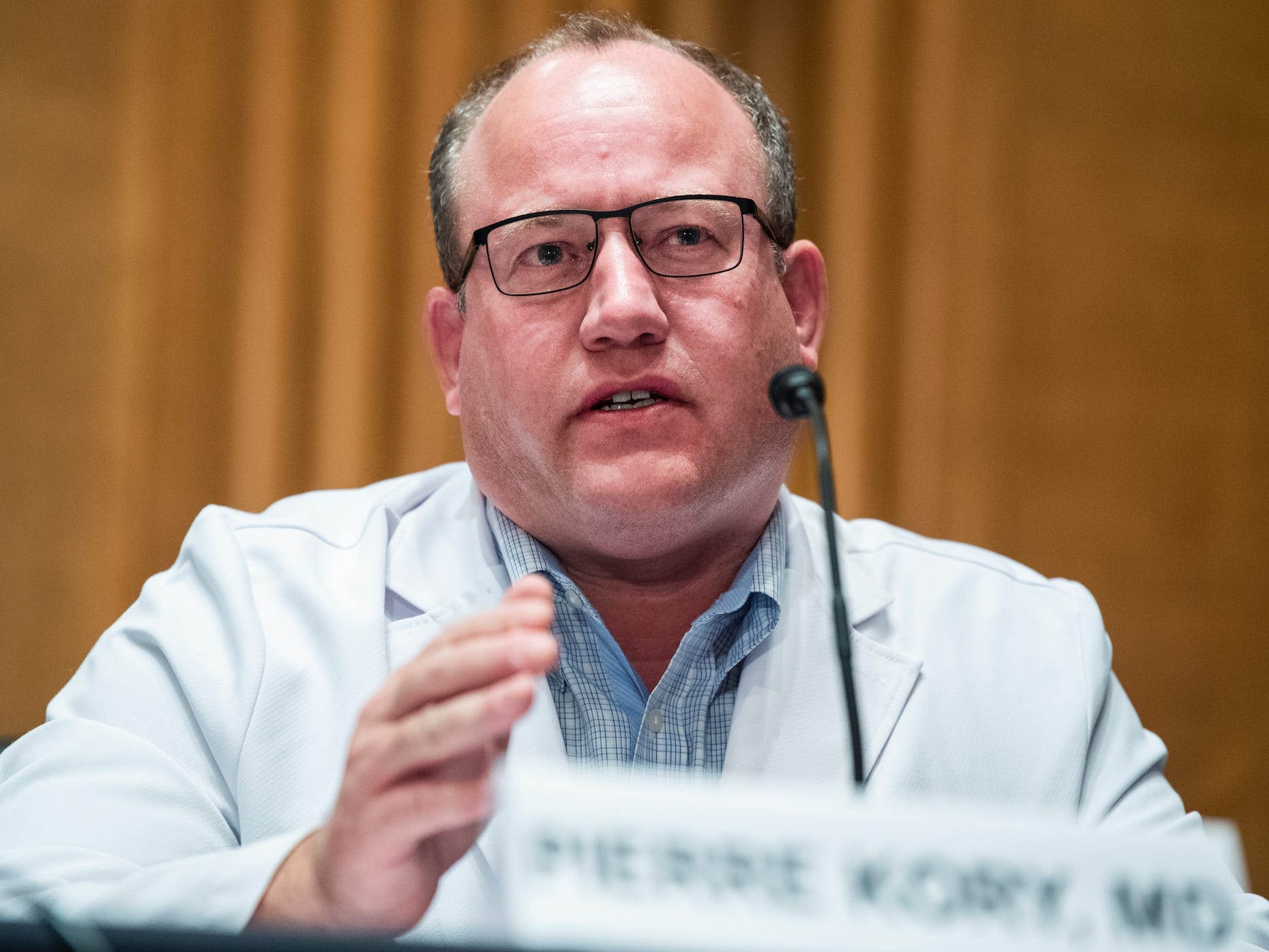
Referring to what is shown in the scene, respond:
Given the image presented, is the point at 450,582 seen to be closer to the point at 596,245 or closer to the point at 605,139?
the point at 596,245

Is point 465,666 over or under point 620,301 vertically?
under

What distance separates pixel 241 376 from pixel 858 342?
141 cm

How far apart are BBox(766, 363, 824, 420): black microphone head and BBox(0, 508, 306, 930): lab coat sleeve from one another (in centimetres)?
57

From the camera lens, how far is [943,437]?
2.65 m

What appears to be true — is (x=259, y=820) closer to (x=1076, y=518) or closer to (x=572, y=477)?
(x=572, y=477)

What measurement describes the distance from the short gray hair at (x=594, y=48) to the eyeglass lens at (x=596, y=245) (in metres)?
0.12

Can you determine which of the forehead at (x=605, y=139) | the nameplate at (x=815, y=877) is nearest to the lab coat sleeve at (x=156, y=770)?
the nameplate at (x=815, y=877)

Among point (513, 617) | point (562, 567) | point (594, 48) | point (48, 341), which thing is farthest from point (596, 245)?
point (48, 341)

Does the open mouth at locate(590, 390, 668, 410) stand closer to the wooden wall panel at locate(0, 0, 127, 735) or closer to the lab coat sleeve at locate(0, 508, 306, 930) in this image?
the lab coat sleeve at locate(0, 508, 306, 930)

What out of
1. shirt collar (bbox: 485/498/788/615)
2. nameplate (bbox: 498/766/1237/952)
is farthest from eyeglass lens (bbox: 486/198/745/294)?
nameplate (bbox: 498/766/1237/952)

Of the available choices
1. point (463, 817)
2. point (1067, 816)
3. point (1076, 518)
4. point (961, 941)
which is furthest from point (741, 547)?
point (1076, 518)

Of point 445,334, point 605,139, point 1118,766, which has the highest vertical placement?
point 605,139

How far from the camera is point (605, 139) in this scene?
4.72 ft

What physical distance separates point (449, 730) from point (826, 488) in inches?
15.5
